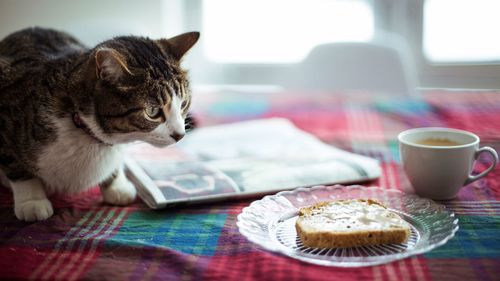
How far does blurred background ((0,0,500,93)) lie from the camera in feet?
6.25

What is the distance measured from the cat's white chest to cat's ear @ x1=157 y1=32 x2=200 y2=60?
7.6 inches

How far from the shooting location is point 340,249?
25.7 inches

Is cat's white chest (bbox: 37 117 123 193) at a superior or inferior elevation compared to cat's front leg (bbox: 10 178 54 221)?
superior

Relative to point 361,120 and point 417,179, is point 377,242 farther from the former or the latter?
point 361,120

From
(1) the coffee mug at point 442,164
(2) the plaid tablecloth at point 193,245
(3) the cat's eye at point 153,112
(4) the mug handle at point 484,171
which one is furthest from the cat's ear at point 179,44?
(4) the mug handle at point 484,171

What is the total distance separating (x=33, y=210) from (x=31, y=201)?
→ 30mm

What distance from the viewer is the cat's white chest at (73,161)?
2.80ft

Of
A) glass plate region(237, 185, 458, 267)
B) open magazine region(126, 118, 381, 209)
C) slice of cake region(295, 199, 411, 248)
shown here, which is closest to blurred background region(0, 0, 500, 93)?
open magazine region(126, 118, 381, 209)

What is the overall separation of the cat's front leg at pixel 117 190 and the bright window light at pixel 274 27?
164 cm

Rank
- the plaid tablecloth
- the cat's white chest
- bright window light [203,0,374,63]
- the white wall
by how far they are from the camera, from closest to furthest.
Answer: the plaid tablecloth < the cat's white chest < the white wall < bright window light [203,0,374,63]

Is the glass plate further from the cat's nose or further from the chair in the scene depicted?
the chair

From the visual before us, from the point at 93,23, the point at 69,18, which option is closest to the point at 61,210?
the point at 93,23

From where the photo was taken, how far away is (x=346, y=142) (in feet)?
3.93

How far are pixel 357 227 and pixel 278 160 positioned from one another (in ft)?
1.30
